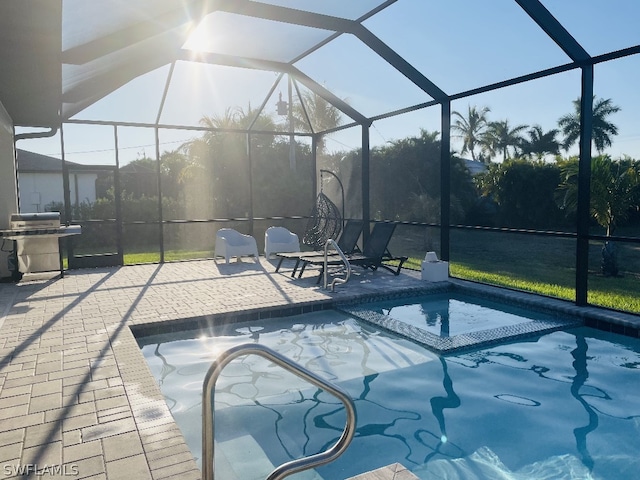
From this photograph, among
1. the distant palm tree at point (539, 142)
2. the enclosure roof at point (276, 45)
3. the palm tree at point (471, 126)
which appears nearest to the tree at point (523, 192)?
the enclosure roof at point (276, 45)

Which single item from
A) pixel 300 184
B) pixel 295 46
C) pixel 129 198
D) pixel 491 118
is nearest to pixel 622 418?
pixel 295 46

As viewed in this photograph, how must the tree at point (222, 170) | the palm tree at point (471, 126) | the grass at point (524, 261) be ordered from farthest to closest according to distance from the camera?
1. the palm tree at point (471, 126)
2. the tree at point (222, 170)
3. the grass at point (524, 261)

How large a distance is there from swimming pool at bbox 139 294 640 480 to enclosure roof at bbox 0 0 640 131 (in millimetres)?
2651

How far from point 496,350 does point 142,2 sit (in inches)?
168

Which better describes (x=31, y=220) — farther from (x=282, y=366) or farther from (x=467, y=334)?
(x=282, y=366)

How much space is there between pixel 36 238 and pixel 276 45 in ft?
14.6

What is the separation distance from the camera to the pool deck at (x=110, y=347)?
7.48 ft

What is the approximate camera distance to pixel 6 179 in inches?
292

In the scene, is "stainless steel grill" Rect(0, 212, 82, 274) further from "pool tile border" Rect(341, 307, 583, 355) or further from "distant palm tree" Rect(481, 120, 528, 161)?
"distant palm tree" Rect(481, 120, 528, 161)

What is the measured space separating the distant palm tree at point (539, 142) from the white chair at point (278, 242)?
15809 mm

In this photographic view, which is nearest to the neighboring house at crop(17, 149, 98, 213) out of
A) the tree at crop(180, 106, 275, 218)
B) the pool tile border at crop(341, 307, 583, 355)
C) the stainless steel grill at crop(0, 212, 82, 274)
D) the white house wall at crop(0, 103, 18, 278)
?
the tree at crop(180, 106, 275, 218)

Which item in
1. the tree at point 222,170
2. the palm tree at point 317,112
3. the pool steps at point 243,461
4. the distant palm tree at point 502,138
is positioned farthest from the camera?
the distant palm tree at point 502,138

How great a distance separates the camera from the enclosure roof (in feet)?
13.1

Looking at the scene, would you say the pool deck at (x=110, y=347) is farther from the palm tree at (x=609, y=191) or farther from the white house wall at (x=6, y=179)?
the palm tree at (x=609, y=191)
